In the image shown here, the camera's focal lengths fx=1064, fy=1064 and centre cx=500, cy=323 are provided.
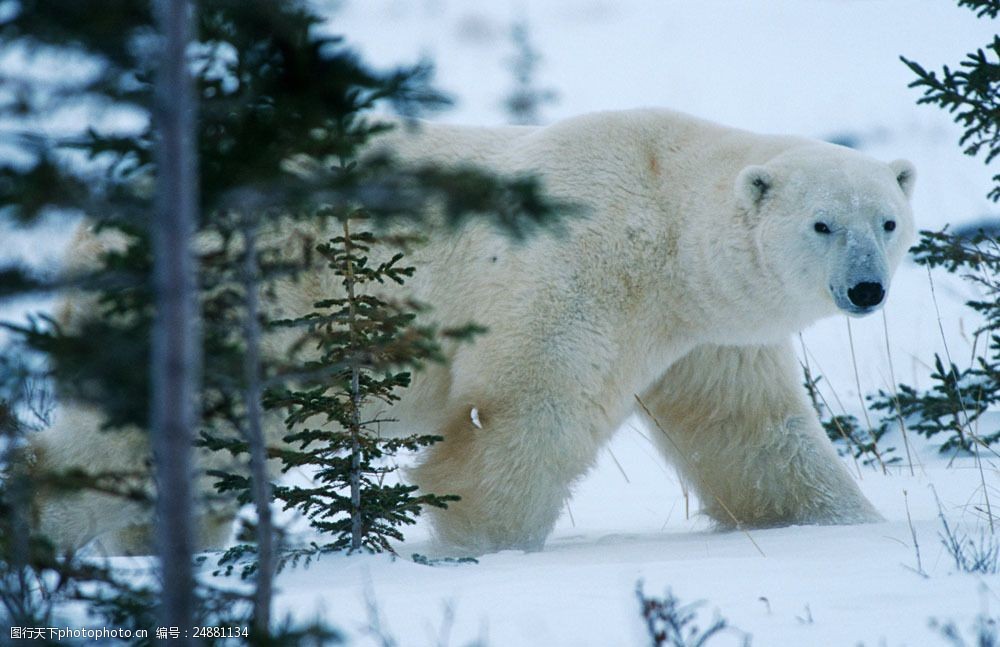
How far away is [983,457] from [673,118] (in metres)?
3.31

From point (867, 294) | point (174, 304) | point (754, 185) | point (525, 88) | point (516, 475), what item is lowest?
point (516, 475)

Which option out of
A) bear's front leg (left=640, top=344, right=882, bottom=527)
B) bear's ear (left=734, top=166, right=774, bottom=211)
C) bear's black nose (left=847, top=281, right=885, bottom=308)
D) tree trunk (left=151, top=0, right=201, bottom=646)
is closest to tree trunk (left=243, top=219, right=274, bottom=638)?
tree trunk (left=151, top=0, right=201, bottom=646)

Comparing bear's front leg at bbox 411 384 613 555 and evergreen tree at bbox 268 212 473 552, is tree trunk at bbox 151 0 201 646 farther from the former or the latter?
bear's front leg at bbox 411 384 613 555

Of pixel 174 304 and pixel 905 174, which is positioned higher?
pixel 905 174

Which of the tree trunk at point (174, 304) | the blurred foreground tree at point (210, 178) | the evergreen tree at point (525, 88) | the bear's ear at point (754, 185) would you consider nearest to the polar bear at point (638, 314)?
the bear's ear at point (754, 185)

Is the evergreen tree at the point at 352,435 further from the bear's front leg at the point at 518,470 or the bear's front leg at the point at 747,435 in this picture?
the bear's front leg at the point at 747,435

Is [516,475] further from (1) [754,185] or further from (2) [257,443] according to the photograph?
(2) [257,443]

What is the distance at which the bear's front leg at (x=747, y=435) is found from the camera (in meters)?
5.80

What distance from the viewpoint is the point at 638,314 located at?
542 cm

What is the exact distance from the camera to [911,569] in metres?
3.46

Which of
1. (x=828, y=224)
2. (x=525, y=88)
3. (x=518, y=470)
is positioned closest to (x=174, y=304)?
(x=518, y=470)

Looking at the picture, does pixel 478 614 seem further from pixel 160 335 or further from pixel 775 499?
pixel 775 499

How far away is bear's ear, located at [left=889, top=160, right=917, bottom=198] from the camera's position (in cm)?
546

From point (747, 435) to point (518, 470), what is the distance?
154cm
